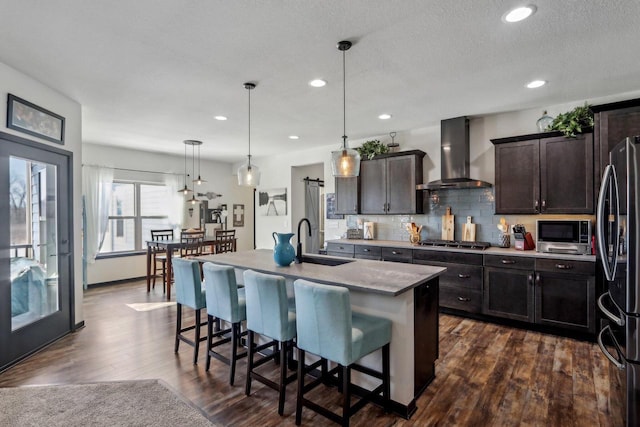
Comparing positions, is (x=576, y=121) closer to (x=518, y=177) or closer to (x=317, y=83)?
(x=518, y=177)

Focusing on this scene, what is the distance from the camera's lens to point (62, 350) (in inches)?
128

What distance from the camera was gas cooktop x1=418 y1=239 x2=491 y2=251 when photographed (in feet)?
13.5

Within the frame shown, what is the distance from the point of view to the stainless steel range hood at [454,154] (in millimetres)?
4391

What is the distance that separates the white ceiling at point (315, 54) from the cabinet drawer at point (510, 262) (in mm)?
1785

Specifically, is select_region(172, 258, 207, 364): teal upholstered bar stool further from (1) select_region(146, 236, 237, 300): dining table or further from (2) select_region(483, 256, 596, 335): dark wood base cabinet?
(2) select_region(483, 256, 596, 335): dark wood base cabinet

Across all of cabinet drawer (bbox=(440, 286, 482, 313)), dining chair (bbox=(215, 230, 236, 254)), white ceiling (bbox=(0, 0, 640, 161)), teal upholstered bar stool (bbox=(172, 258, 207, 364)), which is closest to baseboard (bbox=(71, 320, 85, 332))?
teal upholstered bar stool (bbox=(172, 258, 207, 364))

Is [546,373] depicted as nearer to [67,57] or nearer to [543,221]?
[543,221]

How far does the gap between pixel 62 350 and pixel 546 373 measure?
441 cm

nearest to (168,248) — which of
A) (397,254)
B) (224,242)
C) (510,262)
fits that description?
(224,242)

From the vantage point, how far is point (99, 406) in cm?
232

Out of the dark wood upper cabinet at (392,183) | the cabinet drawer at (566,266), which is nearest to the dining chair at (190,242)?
the dark wood upper cabinet at (392,183)

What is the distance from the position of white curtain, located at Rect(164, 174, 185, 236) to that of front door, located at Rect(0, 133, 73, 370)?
324 centimetres

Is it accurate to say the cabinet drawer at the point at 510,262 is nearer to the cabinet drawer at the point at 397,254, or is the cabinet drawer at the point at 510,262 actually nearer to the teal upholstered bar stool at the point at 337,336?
the cabinet drawer at the point at 397,254

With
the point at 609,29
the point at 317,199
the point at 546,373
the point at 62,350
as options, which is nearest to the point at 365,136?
the point at 317,199
